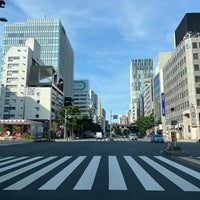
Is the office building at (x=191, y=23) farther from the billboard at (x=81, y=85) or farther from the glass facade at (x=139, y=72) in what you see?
the glass facade at (x=139, y=72)

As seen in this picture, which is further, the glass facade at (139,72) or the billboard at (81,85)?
the glass facade at (139,72)

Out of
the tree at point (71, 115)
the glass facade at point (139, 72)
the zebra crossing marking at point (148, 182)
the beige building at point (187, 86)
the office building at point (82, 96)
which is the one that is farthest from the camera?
the glass facade at point (139, 72)

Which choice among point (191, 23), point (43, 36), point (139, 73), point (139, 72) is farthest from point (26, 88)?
point (139, 73)

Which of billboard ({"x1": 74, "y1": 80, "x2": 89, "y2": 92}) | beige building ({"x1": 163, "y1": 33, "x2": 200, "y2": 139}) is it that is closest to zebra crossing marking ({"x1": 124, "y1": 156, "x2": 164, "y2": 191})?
beige building ({"x1": 163, "y1": 33, "x2": 200, "y2": 139})

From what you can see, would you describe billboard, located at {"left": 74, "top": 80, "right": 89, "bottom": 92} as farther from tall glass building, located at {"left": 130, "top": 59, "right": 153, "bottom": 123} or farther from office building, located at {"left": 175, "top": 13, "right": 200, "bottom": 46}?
office building, located at {"left": 175, "top": 13, "right": 200, "bottom": 46}

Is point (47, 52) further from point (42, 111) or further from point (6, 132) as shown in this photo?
point (6, 132)

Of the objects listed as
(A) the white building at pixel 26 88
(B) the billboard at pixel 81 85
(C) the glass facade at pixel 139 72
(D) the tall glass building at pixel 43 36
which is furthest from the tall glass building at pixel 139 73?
(A) the white building at pixel 26 88

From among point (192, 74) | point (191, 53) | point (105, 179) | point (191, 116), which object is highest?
point (191, 53)

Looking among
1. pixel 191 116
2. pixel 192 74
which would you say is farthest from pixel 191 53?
pixel 191 116

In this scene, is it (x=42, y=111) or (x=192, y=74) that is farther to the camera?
(x=42, y=111)

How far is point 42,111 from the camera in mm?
76312

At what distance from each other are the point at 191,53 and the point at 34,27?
76862mm

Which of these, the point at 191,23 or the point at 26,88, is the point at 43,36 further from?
the point at 191,23

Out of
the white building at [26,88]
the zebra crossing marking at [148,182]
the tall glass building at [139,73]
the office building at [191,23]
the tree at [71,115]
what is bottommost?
the zebra crossing marking at [148,182]
